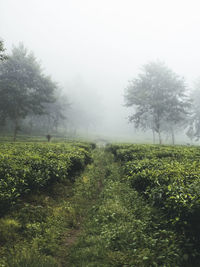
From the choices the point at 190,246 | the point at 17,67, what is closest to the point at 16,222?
the point at 190,246

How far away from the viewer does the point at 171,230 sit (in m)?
3.80

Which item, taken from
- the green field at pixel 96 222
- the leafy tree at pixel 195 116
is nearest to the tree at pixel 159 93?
the leafy tree at pixel 195 116

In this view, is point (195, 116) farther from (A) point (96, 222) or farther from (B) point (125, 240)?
(B) point (125, 240)

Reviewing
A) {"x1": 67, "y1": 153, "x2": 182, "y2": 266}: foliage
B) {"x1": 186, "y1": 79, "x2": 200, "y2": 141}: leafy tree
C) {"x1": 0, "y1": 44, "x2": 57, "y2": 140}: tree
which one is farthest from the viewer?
{"x1": 186, "y1": 79, "x2": 200, "y2": 141}: leafy tree

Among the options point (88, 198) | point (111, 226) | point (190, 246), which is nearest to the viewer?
point (190, 246)

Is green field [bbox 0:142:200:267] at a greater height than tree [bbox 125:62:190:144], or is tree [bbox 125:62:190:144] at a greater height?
tree [bbox 125:62:190:144]

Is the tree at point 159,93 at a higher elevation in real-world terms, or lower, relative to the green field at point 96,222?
higher

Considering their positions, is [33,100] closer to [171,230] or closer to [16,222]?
[16,222]

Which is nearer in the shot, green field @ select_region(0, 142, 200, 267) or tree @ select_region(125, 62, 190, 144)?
green field @ select_region(0, 142, 200, 267)

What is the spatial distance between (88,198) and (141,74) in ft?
89.6

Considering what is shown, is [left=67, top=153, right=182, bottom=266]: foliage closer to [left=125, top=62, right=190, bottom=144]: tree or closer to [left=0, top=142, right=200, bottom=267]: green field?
[left=0, top=142, right=200, bottom=267]: green field

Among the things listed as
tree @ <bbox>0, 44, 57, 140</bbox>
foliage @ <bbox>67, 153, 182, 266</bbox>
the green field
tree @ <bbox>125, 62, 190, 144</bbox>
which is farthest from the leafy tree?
foliage @ <bbox>67, 153, 182, 266</bbox>

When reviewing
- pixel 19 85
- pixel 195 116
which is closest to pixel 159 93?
pixel 195 116

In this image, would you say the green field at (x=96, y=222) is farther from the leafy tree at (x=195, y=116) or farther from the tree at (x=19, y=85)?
the leafy tree at (x=195, y=116)
